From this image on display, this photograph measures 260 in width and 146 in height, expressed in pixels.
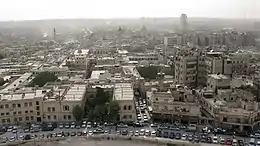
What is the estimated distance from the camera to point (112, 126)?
12234 mm

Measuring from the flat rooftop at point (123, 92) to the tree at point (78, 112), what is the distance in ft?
5.16

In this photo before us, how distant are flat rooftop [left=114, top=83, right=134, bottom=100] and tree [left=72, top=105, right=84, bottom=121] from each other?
1572 mm

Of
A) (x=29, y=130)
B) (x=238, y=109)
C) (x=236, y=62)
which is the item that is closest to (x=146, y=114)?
(x=238, y=109)

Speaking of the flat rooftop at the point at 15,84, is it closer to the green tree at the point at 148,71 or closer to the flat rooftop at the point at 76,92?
the flat rooftop at the point at 76,92

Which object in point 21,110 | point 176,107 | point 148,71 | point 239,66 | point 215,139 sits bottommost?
point 215,139

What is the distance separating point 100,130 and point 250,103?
5.85 meters

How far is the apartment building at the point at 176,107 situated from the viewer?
1240 cm

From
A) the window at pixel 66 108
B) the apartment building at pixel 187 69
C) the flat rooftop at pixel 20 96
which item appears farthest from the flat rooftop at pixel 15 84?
the apartment building at pixel 187 69

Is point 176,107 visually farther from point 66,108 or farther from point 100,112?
point 66,108

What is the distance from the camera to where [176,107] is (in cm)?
1256

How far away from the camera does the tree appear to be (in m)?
12.5

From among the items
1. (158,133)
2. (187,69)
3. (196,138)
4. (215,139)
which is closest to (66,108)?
(158,133)

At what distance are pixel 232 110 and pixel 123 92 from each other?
4.86 metres

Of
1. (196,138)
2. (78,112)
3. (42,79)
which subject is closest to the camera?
(196,138)
